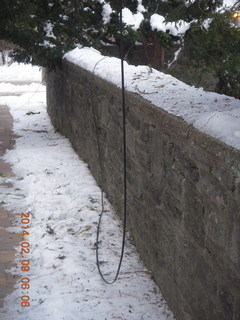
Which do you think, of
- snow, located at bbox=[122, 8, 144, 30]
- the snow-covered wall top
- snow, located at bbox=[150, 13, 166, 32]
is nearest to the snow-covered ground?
the snow-covered wall top

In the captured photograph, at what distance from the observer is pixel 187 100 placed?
364 cm

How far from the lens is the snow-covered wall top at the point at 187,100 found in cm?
263

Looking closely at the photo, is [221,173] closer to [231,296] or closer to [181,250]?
[231,296]

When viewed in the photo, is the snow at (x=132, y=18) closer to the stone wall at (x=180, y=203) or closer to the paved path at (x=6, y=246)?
the paved path at (x=6, y=246)

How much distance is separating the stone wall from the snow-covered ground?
19 centimetres

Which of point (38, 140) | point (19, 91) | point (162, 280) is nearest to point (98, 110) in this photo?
point (162, 280)

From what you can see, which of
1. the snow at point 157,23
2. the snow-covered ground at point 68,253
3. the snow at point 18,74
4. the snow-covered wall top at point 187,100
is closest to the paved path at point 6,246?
the snow-covered ground at point 68,253

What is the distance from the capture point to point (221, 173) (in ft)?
8.31

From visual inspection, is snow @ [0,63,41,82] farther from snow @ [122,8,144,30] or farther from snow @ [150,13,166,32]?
snow @ [150,13,166,32]

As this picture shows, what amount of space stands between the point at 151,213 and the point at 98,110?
2395 mm

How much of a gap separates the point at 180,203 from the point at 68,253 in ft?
5.06

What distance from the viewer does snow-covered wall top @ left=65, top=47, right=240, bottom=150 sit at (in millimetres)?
2631

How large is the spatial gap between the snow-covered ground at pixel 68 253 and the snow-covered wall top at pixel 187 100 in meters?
1.40

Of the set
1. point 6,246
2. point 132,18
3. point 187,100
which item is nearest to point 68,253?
point 6,246
